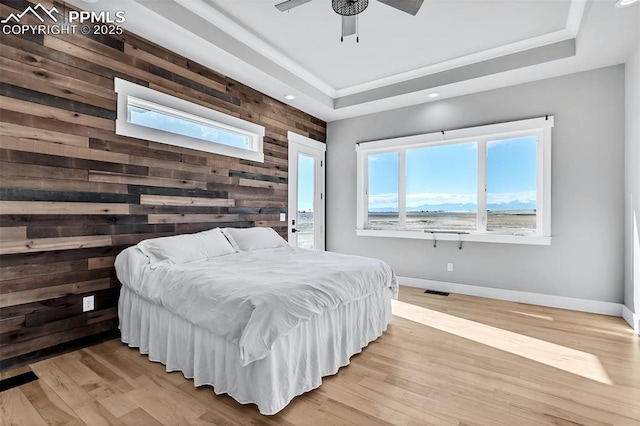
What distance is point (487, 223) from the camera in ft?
13.9

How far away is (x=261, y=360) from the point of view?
1.75m

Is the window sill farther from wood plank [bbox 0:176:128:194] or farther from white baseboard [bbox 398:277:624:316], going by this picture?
wood plank [bbox 0:176:128:194]

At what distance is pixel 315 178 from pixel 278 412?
153 inches

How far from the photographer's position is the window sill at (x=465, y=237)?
150 inches

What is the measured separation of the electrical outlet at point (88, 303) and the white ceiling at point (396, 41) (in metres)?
2.31

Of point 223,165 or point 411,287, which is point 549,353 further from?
point 223,165

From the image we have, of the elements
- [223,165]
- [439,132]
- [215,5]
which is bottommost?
[223,165]

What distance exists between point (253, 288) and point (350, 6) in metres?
2.05

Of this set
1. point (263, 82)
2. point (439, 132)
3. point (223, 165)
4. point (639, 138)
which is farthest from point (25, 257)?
point (639, 138)

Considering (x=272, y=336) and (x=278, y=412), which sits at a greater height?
(x=272, y=336)

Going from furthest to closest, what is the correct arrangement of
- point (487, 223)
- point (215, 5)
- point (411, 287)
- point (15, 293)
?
point (411, 287) → point (487, 223) → point (215, 5) → point (15, 293)

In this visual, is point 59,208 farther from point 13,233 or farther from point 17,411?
point 17,411

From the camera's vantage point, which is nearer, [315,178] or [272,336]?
[272,336]

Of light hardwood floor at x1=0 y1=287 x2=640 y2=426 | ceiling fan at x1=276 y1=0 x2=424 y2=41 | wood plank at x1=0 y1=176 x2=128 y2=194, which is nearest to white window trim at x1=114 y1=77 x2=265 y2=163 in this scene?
wood plank at x1=0 y1=176 x2=128 y2=194
